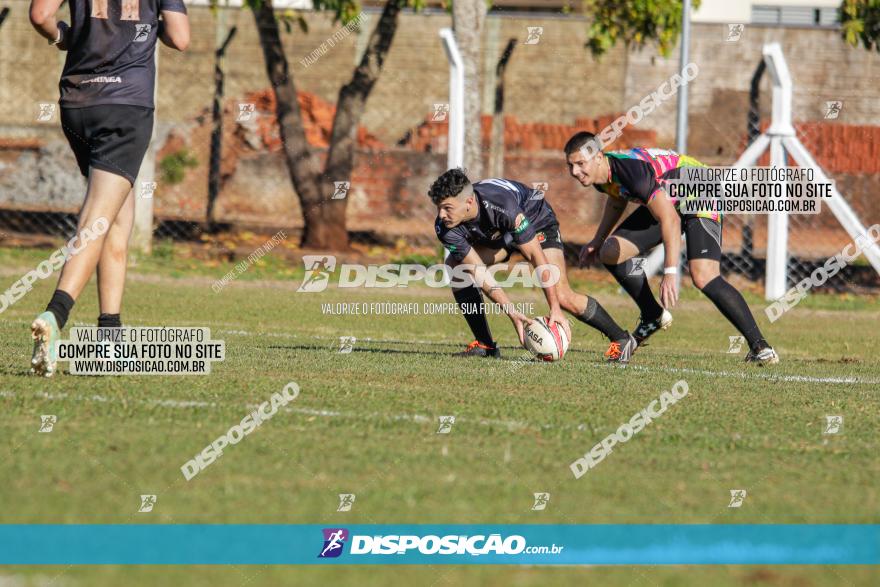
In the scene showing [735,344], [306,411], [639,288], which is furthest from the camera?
[735,344]

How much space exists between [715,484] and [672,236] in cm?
432

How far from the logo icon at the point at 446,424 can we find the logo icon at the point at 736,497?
140 centimetres

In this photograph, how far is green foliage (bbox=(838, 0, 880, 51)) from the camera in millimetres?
17781

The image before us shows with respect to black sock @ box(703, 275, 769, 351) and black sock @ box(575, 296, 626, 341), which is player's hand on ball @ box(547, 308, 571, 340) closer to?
black sock @ box(575, 296, 626, 341)

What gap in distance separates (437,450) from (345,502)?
926 mm

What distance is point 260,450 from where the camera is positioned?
5207mm

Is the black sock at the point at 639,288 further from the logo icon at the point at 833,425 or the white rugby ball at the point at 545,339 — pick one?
the logo icon at the point at 833,425

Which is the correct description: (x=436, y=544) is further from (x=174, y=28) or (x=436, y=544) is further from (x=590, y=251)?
(x=590, y=251)

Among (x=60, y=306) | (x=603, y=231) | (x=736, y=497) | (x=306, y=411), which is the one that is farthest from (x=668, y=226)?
(x=736, y=497)

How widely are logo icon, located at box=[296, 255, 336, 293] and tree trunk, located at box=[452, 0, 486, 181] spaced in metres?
2.26

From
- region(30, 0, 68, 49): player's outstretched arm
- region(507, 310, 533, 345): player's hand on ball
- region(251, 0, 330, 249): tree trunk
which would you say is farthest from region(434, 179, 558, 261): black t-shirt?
region(251, 0, 330, 249): tree trunk

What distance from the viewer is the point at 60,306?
677 cm

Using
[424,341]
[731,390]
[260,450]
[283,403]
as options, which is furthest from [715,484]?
[424,341]

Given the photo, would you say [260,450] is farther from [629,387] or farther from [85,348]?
[629,387]
